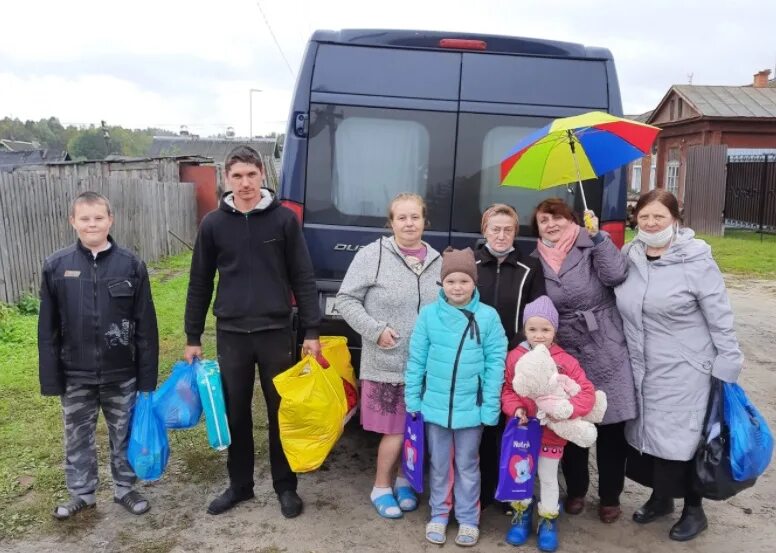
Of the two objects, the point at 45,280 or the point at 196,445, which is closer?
the point at 45,280

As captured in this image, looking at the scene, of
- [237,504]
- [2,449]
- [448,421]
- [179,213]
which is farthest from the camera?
[179,213]

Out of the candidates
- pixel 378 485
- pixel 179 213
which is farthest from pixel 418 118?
pixel 179 213

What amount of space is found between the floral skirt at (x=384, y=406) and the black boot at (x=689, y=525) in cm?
148

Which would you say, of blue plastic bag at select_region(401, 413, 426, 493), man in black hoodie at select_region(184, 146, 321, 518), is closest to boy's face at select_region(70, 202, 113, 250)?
man in black hoodie at select_region(184, 146, 321, 518)

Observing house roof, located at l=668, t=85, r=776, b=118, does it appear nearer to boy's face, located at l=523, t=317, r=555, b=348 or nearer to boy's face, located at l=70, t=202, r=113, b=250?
boy's face, located at l=523, t=317, r=555, b=348

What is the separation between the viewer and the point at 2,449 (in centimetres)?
438

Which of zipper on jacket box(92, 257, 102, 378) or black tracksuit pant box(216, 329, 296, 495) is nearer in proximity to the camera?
zipper on jacket box(92, 257, 102, 378)

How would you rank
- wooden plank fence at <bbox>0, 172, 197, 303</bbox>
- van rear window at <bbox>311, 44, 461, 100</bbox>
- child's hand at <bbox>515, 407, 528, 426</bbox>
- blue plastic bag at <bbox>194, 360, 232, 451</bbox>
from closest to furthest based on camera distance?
child's hand at <bbox>515, 407, 528, 426</bbox>
blue plastic bag at <bbox>194, 360, 232, 451</bbox>
van rear window at <bbox>311, 44, 461, 100</bbox>
wooden plank fence at <bbox>0, 172, 197, 303</bbox>

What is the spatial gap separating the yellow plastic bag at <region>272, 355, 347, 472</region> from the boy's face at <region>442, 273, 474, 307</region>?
813mm

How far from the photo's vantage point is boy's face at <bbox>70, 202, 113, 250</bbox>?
3.44 meters

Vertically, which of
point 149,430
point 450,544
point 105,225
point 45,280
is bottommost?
point 450,544

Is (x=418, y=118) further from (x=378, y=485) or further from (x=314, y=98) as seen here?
(x=378, y=485)

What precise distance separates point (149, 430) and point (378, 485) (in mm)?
1260

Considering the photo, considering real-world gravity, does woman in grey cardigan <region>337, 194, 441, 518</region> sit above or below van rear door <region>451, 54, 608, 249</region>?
below
